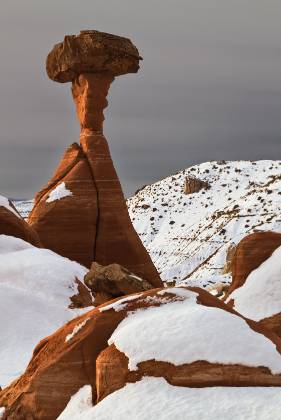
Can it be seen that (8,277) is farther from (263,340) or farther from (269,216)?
(269,216)

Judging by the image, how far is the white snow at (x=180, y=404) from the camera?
1016 centimetres

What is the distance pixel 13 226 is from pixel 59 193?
5620mm

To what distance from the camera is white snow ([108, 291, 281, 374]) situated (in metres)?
11.4

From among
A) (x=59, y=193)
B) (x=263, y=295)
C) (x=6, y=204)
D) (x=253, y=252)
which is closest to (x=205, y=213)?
(x=59, y=193)

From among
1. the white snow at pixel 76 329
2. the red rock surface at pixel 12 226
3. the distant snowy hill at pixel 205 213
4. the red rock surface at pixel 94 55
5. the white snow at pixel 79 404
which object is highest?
the red rock surface at pixel 94 55

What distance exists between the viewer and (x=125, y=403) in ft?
35.5

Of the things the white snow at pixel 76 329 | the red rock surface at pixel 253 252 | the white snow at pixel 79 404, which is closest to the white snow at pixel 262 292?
the red rock surface at pixel 253 252

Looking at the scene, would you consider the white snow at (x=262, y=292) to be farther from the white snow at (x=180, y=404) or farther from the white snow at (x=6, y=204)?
the white snow at (x=6, y=204)

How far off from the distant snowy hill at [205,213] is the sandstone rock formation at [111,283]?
1477 inches

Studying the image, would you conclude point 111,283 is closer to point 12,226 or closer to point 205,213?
point 12,226

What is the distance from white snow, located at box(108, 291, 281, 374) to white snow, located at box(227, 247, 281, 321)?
757 cm

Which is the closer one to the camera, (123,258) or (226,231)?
(123,258)

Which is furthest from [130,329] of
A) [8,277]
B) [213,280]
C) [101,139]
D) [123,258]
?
[213,280]

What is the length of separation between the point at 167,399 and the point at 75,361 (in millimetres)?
2501
